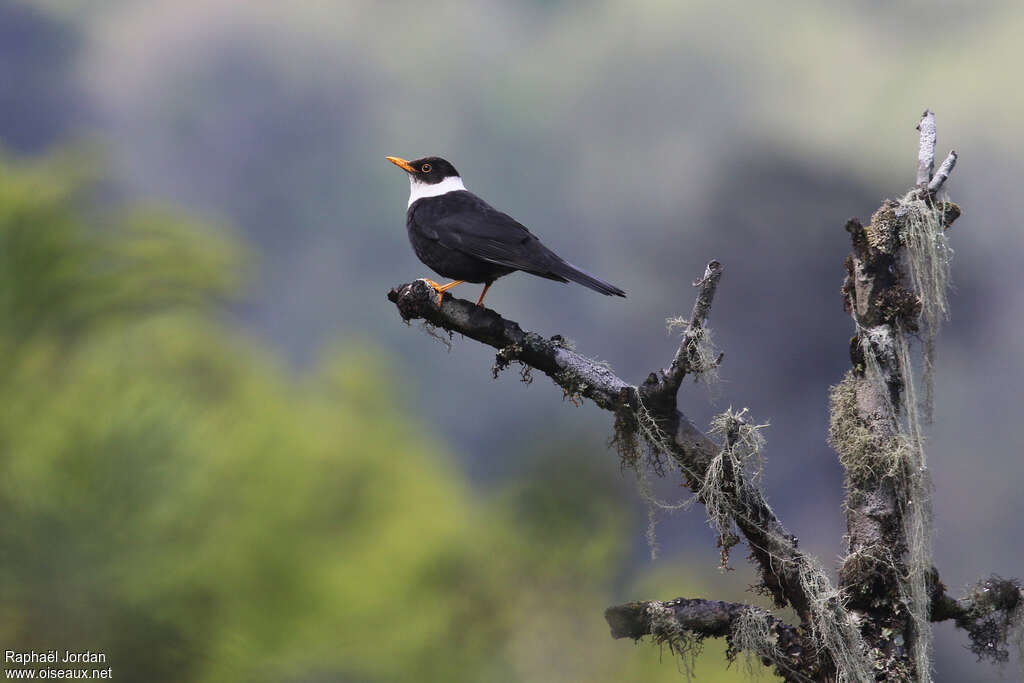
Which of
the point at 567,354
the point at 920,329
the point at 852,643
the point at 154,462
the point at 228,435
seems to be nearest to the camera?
the point at 852,643

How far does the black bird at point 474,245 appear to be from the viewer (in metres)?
3.29

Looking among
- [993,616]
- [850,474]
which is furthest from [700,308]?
[993,616]

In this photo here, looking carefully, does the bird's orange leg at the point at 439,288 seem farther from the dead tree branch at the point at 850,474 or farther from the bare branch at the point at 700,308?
the bare branch at the point at 700,308

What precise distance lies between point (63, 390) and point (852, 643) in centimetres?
895

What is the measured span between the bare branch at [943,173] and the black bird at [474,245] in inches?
53.8

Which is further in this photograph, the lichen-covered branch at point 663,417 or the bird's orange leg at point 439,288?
the bird's orange leg at point 439,288

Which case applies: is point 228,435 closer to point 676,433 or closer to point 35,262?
point 35,262

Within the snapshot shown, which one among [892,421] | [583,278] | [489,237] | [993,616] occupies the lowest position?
[993,616]

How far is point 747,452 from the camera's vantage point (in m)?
2.87

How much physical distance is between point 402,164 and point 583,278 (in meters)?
1.81

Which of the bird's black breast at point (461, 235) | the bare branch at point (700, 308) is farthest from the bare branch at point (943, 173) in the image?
the bird's black breast at point (461, 235)

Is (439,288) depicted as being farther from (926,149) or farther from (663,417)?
(926,149)

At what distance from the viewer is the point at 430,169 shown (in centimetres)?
453

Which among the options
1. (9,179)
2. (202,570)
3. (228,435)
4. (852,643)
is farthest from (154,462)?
(852,643)
